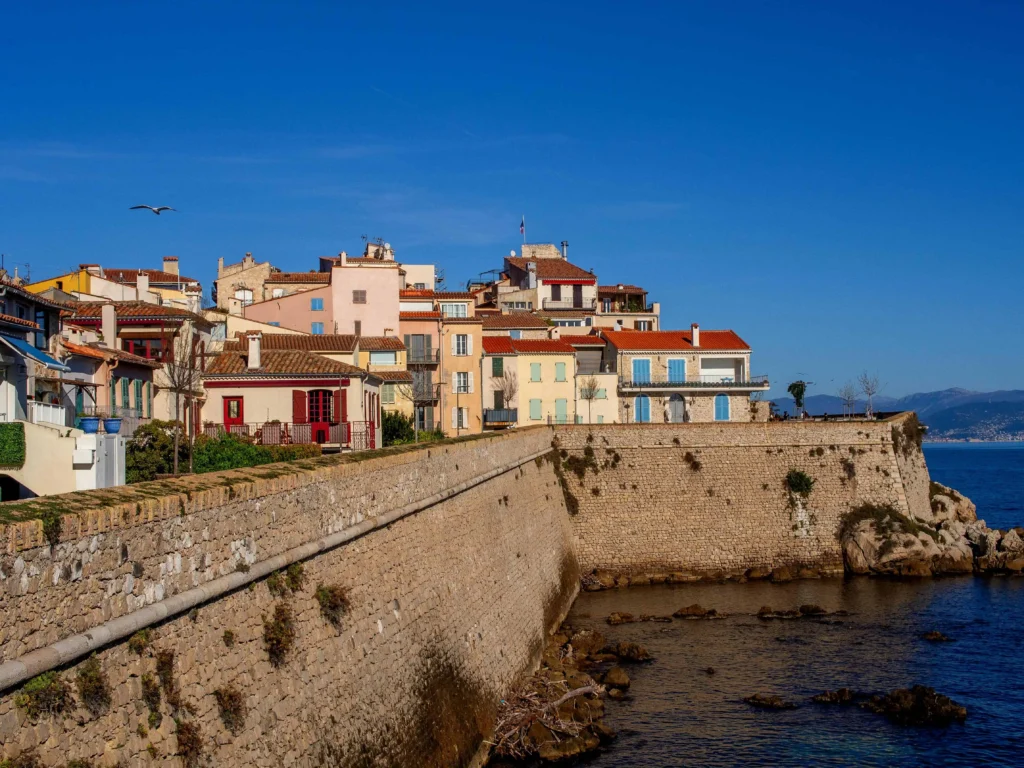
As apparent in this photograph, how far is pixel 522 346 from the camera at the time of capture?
61.3m

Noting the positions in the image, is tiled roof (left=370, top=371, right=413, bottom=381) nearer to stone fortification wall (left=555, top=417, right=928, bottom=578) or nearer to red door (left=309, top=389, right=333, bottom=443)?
stone fortification wall (left=555, top=417, right=928, bottom=578)

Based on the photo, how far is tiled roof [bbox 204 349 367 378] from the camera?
3419cm

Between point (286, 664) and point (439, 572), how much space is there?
26.3 feet

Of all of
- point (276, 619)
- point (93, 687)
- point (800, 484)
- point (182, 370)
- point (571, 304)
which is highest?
point (571, 304)

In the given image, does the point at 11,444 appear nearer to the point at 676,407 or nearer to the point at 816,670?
the point at 816,670

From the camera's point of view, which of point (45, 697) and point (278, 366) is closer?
point (45, 697)

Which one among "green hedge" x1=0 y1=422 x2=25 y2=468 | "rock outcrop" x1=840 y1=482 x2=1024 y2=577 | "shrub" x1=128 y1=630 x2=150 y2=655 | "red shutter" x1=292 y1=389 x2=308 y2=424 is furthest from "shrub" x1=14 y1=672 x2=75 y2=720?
"rock outcrop" x1=840 y1=482 x2=1024 y2=577

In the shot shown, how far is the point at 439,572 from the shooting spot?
68.4 feet

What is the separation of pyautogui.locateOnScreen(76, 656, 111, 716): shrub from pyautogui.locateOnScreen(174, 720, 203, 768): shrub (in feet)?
4.02

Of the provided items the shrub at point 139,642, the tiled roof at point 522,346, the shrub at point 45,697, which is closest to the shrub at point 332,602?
the shrub at point 139,642

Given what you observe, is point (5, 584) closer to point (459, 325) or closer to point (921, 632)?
point (921, 632)

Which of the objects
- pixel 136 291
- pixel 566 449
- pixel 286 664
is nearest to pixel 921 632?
pixel 566 449

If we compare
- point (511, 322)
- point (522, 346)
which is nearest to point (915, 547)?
point (522, 346)

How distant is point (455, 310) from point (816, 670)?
124ft
